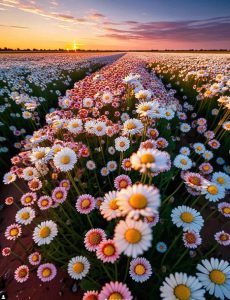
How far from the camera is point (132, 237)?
113 centimetres

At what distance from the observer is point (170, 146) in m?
4.04

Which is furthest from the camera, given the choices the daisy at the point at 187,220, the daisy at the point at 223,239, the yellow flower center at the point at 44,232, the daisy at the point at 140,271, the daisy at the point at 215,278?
the daisy at the point at 223,239

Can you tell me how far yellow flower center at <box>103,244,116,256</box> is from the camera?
1568 mm

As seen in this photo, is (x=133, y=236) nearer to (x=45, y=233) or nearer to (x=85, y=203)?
(x=85, y=203)

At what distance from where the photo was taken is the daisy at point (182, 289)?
1456 millimetres

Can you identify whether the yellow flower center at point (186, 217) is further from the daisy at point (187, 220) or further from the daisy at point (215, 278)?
the daisy at point (215, 278)

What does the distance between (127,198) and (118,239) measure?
0.22 metres

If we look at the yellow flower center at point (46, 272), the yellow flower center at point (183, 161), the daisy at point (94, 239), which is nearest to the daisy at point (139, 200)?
the daisy at point (94, 239)

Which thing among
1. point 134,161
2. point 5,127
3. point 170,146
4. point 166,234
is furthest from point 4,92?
point 134,161

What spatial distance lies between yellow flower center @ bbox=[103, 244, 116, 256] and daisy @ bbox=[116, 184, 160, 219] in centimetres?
65

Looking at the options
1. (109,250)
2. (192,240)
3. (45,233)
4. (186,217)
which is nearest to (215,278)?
(192,240)

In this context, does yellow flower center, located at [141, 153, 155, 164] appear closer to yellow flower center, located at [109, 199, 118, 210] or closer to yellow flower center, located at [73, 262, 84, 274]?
yellow flower center, located at [109, 199, 118, 210]

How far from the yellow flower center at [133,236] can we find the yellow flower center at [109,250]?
0.51 m

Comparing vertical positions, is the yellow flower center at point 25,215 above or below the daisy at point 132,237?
below
